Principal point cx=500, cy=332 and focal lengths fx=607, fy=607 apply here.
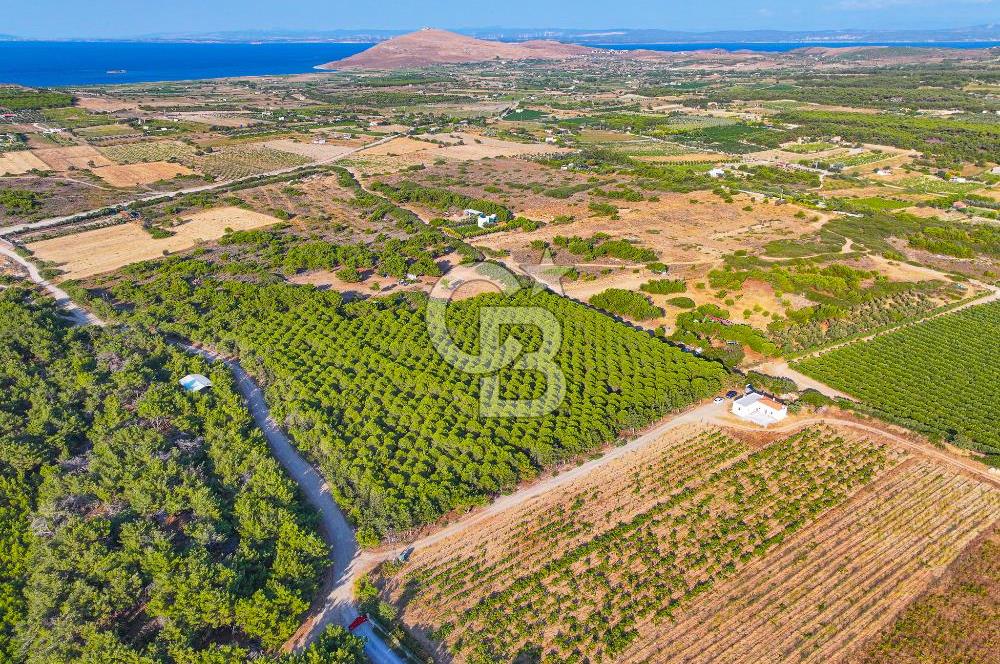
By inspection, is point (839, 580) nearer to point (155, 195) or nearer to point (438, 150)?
point (155, 195)

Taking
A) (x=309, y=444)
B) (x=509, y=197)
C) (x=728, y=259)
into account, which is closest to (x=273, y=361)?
(x=309, y=444)

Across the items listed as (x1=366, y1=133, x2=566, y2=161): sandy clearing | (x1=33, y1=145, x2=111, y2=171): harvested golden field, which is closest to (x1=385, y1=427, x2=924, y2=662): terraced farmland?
(x1=366, y1=133, x2=566, y2=161): sandy clearing

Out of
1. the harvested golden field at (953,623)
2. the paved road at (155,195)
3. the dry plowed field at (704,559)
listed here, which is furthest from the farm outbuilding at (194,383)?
the paved road at (155,195)

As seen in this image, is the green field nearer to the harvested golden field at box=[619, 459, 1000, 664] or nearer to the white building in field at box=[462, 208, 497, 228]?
the harvested golden field at box=[619, 459, 1000, 664]

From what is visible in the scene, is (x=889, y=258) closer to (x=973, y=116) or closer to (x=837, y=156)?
(x=837, y=156)

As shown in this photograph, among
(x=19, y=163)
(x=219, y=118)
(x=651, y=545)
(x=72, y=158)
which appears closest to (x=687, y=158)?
(x=651, y=545)

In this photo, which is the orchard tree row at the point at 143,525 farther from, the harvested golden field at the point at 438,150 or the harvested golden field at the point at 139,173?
the harvested golden field at the point at 438,150

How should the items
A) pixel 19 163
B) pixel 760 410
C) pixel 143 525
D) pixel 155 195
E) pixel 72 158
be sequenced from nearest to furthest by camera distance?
pixel 143 525 → pixel 760 410 → pixel 155 195 → pixel 19 163 → pixel 72 158
